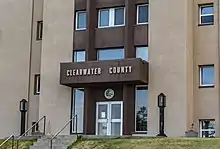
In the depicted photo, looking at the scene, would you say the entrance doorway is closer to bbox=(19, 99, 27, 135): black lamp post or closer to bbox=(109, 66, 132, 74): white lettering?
bbox=(109, 66, 132, 74): white lettering

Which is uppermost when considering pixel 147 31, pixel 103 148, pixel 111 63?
pixel 147 31

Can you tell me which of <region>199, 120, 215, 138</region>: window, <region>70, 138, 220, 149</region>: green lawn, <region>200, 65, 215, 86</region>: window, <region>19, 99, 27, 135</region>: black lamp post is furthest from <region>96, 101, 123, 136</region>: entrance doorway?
<region>70, 138, 220, 149</region>: green lawn

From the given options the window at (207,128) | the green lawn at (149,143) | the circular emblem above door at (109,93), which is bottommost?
the green lawn at (149,143)

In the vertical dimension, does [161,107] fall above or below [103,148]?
above

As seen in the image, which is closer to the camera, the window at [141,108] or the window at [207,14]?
the window at [141,108]

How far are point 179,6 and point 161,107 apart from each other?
5.58 meters

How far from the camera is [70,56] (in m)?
31.1

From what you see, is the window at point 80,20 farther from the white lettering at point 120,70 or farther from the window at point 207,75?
the window at point 207,75

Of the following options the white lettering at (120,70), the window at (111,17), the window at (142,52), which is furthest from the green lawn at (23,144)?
the window at (111,17)

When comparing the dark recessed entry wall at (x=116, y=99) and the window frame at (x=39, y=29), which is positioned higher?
the window frame at (x=39, y=29)

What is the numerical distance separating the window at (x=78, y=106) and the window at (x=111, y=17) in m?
4.06

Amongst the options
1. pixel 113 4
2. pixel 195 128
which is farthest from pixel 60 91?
pixel 195 128

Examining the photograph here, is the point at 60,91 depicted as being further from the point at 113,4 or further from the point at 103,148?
the point at 103,148

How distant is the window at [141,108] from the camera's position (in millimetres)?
28969
